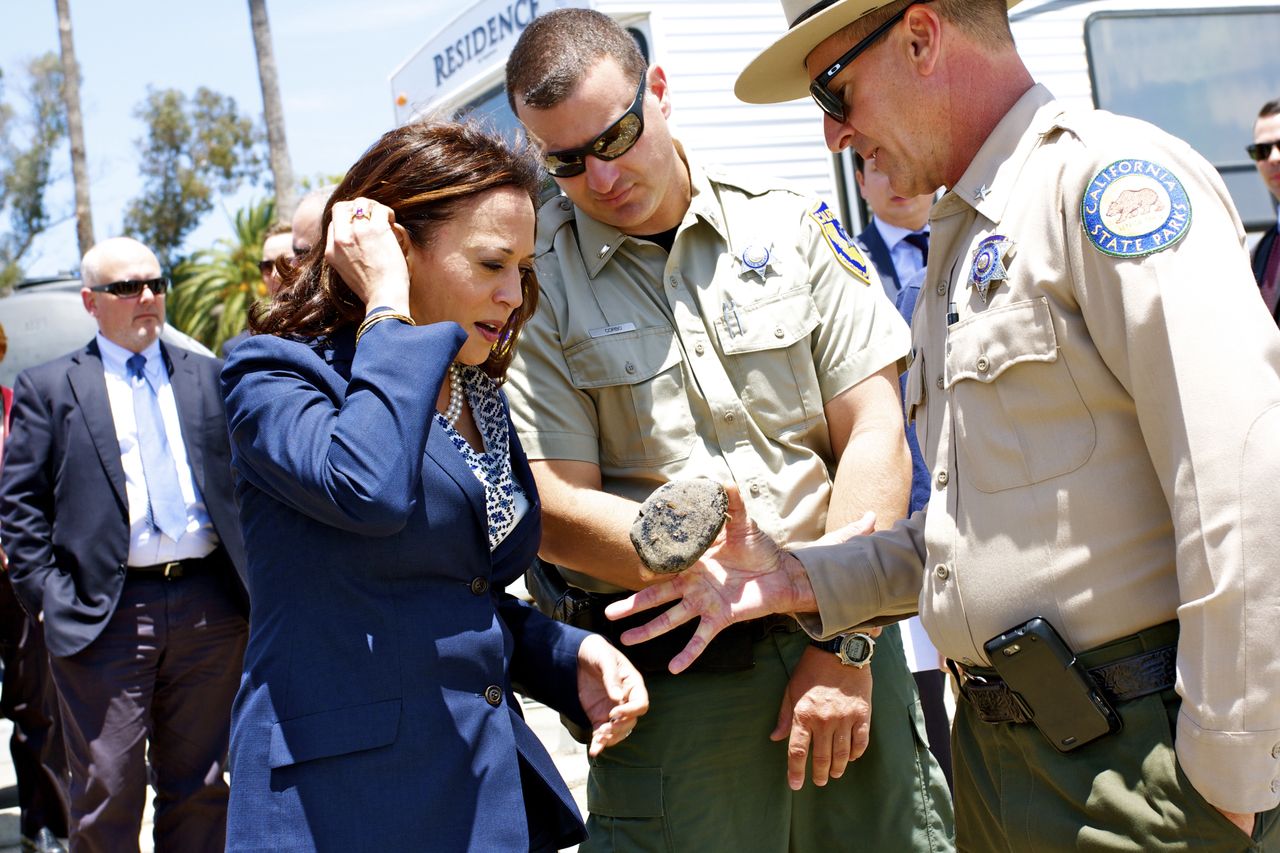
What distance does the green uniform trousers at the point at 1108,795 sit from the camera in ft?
6.15

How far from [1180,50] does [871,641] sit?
584cm

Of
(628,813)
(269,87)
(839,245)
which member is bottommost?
(628,813)

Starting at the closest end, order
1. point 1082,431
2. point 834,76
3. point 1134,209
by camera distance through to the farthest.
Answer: point 1134,209 → point 1082,431 → point 834,76

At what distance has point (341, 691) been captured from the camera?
2.06 meters

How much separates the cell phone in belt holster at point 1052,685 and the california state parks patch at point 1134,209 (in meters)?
0.59

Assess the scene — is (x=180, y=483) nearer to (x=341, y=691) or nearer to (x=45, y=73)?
(x=341, y=691)

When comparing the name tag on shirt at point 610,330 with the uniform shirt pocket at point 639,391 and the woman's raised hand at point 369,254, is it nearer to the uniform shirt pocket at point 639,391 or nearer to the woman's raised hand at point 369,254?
the uniform shirt pocket at point 639,391

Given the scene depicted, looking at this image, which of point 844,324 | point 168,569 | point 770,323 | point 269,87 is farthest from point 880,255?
point 269,87

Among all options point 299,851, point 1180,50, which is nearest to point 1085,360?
point 299,851

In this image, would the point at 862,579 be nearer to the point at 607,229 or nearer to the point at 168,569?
the point at 607,229

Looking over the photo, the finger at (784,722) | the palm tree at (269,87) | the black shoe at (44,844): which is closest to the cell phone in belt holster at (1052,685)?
the finger at (784,722)

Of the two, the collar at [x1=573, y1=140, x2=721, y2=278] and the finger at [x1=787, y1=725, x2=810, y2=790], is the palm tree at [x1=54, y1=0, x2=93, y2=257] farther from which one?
the finger at [x1=787, y1=725, x2=810, y2=790]

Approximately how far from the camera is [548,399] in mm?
2850

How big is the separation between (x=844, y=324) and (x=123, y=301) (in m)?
3.48
